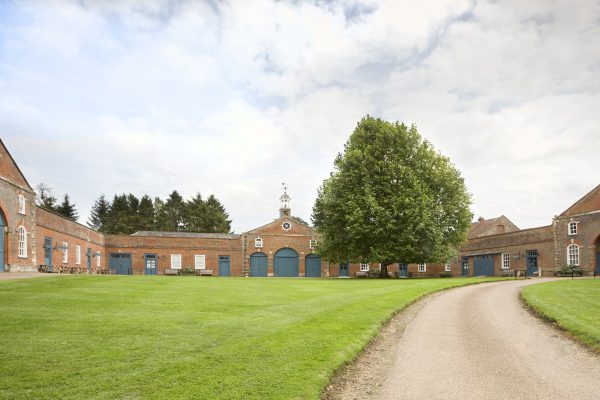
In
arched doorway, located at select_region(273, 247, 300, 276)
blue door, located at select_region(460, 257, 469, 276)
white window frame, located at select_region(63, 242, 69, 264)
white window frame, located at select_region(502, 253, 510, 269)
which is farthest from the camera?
blue door, located at select_region(460, 257, 469, 276)

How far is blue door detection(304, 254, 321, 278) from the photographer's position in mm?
56188

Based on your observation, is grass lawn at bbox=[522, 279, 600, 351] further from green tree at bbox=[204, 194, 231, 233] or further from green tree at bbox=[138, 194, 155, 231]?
green tree at bbox=[138, 194, 155, 231]

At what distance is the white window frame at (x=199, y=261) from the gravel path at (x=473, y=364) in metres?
42.6

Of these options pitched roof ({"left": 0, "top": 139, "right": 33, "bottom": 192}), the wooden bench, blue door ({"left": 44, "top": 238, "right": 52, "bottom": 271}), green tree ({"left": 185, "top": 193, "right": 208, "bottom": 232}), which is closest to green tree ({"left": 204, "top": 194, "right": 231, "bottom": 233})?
green tree ({"left": 185, "top": 193, "right": 208, "bottom": 232})

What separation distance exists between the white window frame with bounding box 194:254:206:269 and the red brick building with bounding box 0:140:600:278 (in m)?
0.11

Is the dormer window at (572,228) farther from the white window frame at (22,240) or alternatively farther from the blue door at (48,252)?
the white window frame at (22,240)

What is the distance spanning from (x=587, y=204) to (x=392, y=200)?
707 inches

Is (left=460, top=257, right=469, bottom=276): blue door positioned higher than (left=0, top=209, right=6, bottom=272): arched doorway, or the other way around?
(left=0, top=209, right=6, bottom=272): arched doorway

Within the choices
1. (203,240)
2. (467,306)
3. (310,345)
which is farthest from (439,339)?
(203,240)

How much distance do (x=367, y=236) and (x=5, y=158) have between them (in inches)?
1036

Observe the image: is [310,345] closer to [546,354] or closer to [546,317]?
[546,354]

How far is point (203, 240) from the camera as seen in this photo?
55.8 metres

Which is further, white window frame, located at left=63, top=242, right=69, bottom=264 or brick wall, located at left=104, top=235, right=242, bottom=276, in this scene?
brick wall, located at left=104, top=235, right=242, bottom=276

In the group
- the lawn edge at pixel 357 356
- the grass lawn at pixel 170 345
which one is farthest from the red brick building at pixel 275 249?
the lawn edge at pixel 357 356
